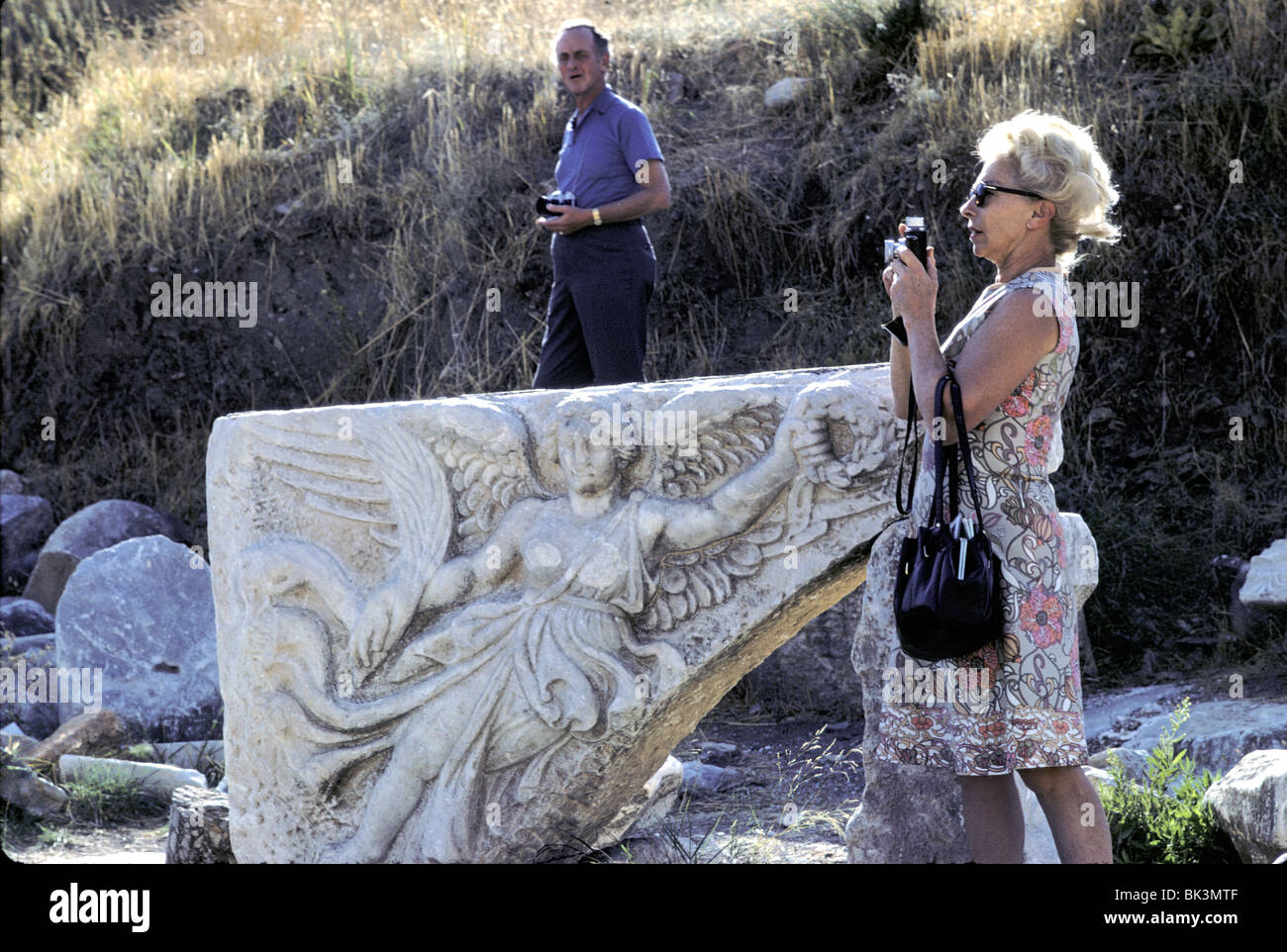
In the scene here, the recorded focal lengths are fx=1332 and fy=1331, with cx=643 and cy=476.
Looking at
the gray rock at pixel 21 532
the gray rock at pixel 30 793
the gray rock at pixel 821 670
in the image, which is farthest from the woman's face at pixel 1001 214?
the gray rock at pixel 21 532

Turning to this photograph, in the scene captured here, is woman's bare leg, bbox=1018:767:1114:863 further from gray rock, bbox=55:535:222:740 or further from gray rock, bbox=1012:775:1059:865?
gray rock, bbox=55:535:222:740

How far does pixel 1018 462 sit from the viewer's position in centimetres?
257

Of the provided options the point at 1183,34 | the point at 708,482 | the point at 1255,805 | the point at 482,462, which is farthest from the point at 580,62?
the point at 1183,34

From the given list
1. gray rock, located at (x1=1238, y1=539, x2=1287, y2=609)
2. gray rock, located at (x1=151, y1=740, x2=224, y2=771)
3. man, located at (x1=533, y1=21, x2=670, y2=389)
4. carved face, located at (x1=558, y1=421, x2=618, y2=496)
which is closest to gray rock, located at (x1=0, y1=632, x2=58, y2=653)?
gray rock, located at (x1=151, y1=740, x2=224, y2=771)

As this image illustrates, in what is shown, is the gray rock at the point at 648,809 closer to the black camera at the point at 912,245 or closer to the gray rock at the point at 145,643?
the black camera at the point at 912,245

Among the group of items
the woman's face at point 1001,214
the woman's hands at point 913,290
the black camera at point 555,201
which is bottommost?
the woman's hands at point 913,290

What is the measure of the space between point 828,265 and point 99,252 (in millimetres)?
4515

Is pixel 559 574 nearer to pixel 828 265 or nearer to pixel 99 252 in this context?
pixel 828 265

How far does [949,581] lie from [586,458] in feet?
3.26

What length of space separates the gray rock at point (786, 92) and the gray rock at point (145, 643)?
179 inches

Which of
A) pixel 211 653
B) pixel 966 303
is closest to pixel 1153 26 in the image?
pixel 966 303

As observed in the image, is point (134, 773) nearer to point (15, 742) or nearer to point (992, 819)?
point (15, 742)

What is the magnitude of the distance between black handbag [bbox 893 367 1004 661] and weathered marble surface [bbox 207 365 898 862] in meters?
0.49

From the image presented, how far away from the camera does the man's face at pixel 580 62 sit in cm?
467
